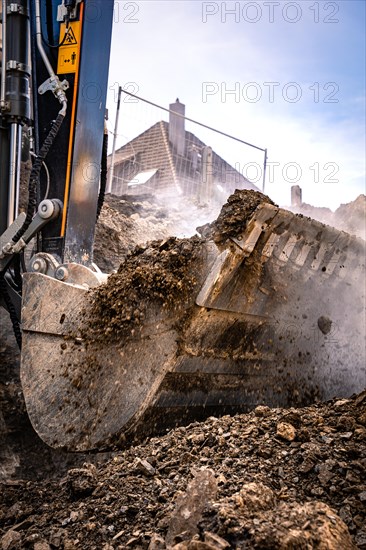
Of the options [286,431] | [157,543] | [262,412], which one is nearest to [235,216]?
[262,412]

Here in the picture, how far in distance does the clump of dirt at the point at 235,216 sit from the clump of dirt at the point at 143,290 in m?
0.09

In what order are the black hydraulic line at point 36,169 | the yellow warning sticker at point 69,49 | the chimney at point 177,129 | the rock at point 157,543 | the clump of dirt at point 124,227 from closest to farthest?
1. the rock at point 157,543
2. the black hydraulic line at point 36,169
3. the yellow warning sticker at point 69,49
4. the clump of dirt at point 124,227
5. the chimney at point 177,129

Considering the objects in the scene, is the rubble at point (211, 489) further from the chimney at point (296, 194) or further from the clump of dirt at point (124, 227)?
the chimney at point (296, 194)

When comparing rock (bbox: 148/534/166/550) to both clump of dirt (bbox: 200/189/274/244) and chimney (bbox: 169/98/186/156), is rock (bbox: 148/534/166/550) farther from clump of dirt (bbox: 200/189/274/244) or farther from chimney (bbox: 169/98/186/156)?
chimney (bbox: 169/98/186/156)

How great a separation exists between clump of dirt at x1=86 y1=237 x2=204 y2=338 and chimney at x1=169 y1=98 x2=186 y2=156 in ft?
21.8

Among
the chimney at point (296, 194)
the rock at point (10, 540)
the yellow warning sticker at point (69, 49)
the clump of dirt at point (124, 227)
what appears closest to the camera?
the rock at point (10, 540)

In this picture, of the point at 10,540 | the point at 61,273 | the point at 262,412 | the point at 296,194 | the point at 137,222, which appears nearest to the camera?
the point at 10,540

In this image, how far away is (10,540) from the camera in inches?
84.4

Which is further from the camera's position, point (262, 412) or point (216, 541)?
point (262, 412)

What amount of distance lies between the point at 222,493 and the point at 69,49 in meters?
2.53

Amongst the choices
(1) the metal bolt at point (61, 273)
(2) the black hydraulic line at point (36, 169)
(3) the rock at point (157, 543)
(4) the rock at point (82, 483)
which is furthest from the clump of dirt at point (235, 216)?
(3) the rock at point (157, 543)

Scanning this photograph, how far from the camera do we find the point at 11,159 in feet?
12.0

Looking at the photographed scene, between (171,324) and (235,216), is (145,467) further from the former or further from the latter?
(235,216)

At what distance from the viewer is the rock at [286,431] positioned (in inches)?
94.3
